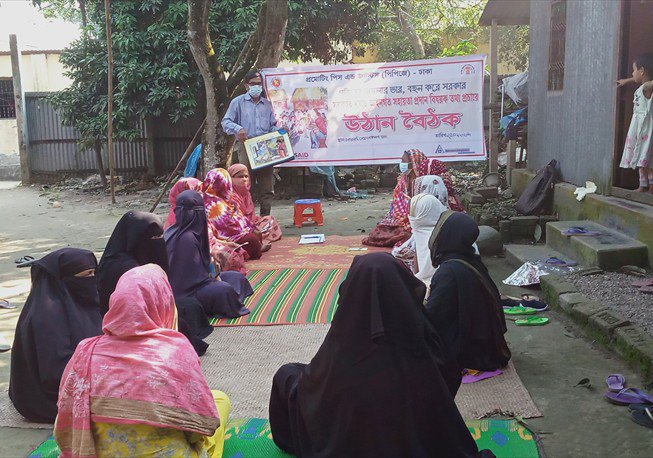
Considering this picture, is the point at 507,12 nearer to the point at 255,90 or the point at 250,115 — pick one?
the point at 255,90

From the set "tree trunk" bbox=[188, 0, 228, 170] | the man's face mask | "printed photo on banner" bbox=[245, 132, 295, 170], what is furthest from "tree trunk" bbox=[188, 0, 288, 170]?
"printed photo on banner" bbox=[245, 132, 295, 170]

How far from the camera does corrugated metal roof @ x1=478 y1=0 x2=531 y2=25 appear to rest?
10.3m

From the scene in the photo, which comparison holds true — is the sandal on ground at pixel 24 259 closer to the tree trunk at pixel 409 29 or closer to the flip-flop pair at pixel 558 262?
the flip-flop pair at pixel 558 262

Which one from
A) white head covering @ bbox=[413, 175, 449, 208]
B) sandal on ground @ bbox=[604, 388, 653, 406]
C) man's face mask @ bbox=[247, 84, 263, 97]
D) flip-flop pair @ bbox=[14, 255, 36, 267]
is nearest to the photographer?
sandal on ground @ bbox=[604, 388, 653, 406]

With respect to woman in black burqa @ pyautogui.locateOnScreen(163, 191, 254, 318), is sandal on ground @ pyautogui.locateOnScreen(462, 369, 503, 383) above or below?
below

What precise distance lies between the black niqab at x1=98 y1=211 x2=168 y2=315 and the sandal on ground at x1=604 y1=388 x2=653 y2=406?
9.34 ft

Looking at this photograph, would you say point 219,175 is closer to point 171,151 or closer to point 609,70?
point 609,70

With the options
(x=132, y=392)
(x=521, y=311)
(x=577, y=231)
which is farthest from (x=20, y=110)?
(x=132, y=392)

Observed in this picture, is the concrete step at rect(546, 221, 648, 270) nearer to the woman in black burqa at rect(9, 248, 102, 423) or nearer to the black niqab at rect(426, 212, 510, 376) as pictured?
the black niqab at rect(426, 212, 510, 376)

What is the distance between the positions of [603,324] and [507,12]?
7390 millimetres

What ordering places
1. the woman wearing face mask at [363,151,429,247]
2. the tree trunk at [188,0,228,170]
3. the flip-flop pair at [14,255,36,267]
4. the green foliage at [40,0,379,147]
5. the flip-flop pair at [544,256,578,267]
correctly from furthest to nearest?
the green foliage at [40,0,379,147]
the tree trunk at [188,0,228,170]
the woman wearing face mask at [363,151,429,247]
the flip-flop pair at [14,255,36,267]
the flip-flop pair at [544,256,578,267]

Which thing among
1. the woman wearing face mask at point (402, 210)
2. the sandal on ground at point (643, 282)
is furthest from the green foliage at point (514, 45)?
the sandal on ground at point (643, 282)

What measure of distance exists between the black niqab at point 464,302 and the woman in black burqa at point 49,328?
190cm

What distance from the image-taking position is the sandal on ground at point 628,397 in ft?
11.6
